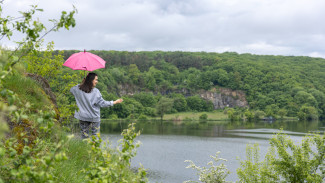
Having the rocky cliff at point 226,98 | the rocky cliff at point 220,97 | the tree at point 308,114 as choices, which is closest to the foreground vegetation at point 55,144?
the tree at point 308,114

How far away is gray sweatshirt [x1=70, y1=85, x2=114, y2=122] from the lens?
7140mm

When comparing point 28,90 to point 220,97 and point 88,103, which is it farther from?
point 220,97

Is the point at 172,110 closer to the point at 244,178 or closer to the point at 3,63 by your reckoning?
the point at 244,178

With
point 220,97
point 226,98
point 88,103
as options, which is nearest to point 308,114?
point 226,98

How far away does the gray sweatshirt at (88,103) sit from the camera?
714cm

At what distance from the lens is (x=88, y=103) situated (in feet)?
23.6

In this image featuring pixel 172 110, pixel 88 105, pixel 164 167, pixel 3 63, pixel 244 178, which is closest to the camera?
pixel 3 63

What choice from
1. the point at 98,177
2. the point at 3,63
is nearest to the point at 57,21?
the point at 3,63

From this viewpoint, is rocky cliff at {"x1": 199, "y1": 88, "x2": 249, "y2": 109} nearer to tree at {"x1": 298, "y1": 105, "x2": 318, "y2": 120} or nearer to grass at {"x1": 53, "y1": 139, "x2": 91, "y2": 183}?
tree at {"x1": 298, "y1": 105, "x2": 318, "y2": 120}

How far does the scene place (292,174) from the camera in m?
15.9

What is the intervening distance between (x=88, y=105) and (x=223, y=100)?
195m

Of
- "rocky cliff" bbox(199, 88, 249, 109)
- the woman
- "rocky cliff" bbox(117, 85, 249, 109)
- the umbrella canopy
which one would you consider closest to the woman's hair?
the woman

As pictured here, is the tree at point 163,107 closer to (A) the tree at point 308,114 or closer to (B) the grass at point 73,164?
(A) the tree at point 308,114

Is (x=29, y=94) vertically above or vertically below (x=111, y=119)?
above
